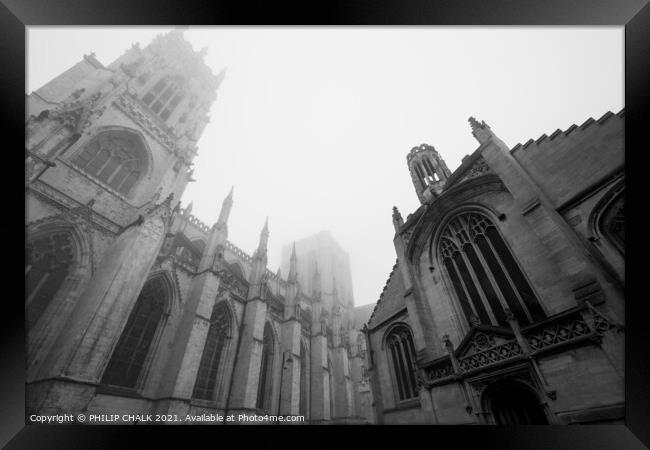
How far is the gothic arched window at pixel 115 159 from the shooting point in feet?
38.0

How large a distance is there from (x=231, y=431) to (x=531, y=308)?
25.3ft

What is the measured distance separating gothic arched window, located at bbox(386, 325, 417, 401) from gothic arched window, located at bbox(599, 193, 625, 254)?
7.16 m

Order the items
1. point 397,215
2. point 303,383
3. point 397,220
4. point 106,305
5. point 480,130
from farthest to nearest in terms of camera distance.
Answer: point 303,383 → point 397,215 → point 397,220 → point 480,130 → point 106,305

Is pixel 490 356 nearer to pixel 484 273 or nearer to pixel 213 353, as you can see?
pixel 484 273

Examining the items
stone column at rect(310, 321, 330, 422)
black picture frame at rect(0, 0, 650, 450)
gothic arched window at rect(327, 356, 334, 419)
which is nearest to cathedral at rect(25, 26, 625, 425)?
stone column at rect(310, 321, 330, 422)

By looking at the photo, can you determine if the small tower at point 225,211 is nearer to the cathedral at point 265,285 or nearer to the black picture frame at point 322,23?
the cathedral at point 265,285

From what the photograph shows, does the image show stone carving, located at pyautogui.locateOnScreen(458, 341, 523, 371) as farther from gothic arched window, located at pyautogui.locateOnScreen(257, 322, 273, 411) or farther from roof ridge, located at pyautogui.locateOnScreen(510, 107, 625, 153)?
gothic arched window, located at pyautogui.locateOnScreen(257, 322, 273, 411)

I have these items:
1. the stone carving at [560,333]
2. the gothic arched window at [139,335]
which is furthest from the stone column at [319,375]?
the stone carving at [560,333]

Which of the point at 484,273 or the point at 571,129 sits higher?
the point at 571,129

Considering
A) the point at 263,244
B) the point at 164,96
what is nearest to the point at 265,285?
the point at 263,244

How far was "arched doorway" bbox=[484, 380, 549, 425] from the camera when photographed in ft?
21.2

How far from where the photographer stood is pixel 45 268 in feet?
28.1

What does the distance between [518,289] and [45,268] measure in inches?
578

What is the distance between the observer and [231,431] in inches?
166
